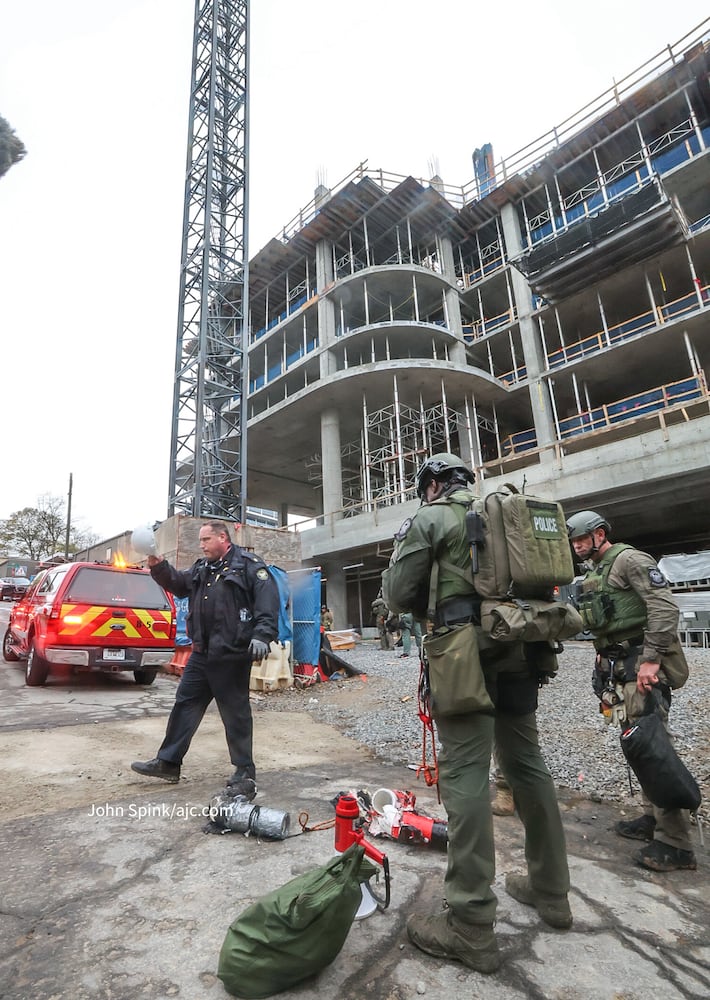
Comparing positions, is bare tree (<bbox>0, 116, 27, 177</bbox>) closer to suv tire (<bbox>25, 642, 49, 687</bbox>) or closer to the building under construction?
suv tire (<bbox>25, 642, 49, 687</bbox>)

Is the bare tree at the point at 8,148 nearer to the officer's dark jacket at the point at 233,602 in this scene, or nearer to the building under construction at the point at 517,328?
the officer's dark jacket at the point at 233,602

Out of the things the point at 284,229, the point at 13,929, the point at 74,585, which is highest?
the point at 284,229

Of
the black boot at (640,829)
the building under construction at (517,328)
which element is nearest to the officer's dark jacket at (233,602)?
the black boot at (640,829)

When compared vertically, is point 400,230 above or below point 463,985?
above

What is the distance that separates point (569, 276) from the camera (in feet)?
62.5

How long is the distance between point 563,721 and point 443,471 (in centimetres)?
372

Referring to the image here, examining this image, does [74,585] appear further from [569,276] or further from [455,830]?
[569,276]

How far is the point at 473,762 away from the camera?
1787 mm

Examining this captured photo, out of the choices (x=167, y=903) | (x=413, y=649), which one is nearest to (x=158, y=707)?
(x=167, y=903)

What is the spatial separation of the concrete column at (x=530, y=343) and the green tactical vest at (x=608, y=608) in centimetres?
1775

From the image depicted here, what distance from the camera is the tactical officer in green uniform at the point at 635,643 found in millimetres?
2299

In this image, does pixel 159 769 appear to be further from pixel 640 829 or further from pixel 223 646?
pixel 640 829

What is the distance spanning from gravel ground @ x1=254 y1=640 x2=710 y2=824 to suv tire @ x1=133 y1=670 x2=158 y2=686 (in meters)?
1.81

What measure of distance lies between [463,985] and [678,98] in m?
27.0
